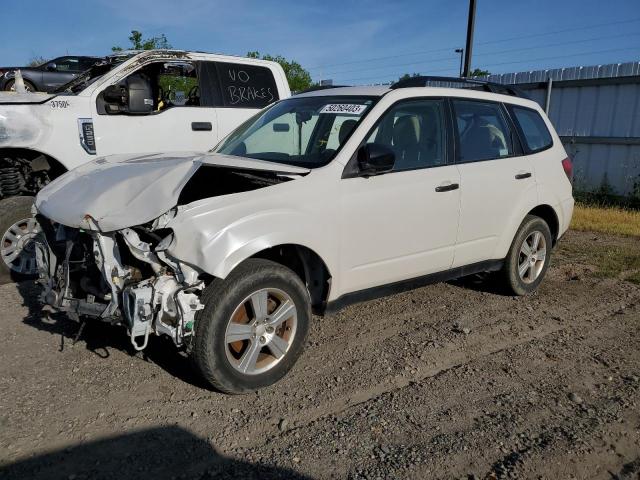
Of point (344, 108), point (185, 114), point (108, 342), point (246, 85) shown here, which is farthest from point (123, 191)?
point (246, 85)

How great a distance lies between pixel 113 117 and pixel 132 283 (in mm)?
3452

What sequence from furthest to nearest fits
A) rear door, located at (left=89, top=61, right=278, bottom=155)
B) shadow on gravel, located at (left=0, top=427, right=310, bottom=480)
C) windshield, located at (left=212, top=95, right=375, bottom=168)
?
rear door, located at (left=89, top=61, right=278, bottom=155), windshield, located at (left=212, top=95, right=375, bottom=168), shadow on gravel, located at (left=0, top=427, right=310, bottom=480)

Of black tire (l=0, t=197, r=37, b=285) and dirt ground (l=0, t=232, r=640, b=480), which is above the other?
black tire (l=0, t=197, r=37, b=285)

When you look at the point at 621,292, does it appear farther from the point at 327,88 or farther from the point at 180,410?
the point at 180,410

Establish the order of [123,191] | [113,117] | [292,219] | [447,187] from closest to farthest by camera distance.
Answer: [123,191] < [292,219] < [447,187] < [113,117]

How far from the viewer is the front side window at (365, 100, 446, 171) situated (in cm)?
439

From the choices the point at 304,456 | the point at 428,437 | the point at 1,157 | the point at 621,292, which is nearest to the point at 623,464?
the point at 428,437

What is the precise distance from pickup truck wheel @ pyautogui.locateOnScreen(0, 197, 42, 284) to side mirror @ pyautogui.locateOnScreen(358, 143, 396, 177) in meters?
3.39

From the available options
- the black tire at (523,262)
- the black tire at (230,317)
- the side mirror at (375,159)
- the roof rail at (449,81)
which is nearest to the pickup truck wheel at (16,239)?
the black tire at (230,317)

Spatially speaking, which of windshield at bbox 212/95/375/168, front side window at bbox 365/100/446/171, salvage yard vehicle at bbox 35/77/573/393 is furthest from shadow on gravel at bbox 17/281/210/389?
front side window at bbox 365/100/446/171

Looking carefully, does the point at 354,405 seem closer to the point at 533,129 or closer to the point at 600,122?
the point at 533,129

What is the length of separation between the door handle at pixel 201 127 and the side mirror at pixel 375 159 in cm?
329

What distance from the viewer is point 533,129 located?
5688 millimetres

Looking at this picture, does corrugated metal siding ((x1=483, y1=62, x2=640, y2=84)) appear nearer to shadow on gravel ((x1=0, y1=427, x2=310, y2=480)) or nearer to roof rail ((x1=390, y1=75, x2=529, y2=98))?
roof rail ((x1=390, y1=75, x2=529, y2=98))
